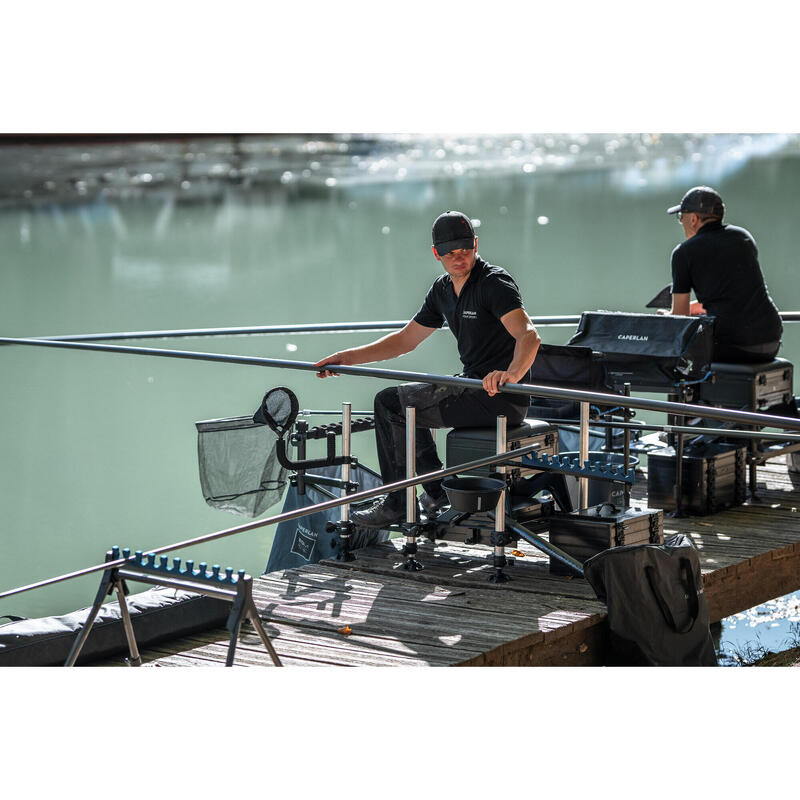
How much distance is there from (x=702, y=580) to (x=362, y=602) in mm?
1322

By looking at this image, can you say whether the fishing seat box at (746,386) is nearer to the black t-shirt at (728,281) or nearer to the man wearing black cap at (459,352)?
the black t-shirt at (728,281)

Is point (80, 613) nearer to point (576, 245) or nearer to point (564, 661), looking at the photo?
point (564, 661)

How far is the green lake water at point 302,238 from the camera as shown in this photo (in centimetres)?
2172

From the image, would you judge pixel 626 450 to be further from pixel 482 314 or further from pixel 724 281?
pixel 724 281

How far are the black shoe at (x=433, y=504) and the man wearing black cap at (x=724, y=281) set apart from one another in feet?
5.51

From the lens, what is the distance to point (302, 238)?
28188mm

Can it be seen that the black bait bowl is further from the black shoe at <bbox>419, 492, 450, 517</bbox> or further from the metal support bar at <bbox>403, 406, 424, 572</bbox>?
the black shoe at <bbox>419, 492, 450, 517</bbox>

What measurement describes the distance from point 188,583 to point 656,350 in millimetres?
3094

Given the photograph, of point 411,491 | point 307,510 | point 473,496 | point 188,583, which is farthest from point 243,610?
point 411,491

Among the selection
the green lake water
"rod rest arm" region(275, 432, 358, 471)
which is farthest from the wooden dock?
the green lake water

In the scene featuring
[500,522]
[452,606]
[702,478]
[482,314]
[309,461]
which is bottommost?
[452,606]

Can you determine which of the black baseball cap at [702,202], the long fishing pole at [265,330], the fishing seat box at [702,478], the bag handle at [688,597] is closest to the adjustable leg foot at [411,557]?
the bag handle at [688,597]

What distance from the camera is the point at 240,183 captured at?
27906 millimetres

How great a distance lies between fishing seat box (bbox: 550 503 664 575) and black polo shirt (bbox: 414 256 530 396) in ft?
1.66
